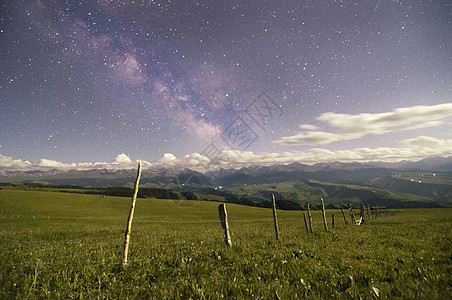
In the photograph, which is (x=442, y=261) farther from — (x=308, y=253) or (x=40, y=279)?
(x=40, y=279)

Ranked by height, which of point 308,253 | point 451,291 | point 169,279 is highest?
point 451,291

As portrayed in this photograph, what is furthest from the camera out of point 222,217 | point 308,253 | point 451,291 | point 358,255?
point 222,217

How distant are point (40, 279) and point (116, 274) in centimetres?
184

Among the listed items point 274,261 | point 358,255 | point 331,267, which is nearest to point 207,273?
point 274,261

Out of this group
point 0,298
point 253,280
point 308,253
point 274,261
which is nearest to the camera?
point 0,298

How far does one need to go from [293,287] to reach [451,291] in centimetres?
285

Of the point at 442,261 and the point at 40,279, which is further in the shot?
the point at 442,261

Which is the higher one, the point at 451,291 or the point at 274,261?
the point at 451,291

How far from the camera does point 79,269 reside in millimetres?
6238

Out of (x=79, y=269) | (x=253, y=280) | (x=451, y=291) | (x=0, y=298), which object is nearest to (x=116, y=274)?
(x=79, y=269)

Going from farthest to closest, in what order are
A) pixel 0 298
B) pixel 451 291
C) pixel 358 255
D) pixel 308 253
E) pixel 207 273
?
pixel 308 253 < pixel 358 255 < pixel 207 273 < pixel 0 298 < pixel 451 291

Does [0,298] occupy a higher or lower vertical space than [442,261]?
higher

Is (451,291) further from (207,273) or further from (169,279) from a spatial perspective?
(169,279)

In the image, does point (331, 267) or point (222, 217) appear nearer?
point (331, 267)
